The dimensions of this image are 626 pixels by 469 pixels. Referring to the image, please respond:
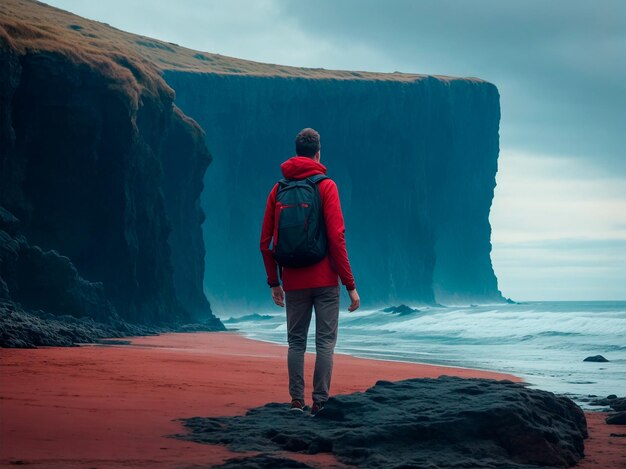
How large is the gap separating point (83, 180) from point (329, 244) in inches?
891

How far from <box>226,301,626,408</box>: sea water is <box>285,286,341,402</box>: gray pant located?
369cm

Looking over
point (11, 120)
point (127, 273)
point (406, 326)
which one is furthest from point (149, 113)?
point (406, 326)

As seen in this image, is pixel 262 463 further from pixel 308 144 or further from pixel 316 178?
→ pixel 308 144

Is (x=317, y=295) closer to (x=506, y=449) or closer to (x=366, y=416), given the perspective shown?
(x=366, y=416)

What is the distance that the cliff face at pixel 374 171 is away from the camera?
66812 millimetres

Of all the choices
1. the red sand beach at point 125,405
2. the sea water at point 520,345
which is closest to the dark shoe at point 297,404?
the red sand beach at point 125,405

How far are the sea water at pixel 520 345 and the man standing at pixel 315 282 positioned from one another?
146 inches

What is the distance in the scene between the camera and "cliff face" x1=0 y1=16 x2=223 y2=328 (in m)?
22.2

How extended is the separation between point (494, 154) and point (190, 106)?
99.7 ft

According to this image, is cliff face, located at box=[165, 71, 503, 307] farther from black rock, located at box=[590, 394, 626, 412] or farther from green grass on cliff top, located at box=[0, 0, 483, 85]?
black rock, located at box=[590, 394, 626, 412]

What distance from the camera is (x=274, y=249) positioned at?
5652 mm

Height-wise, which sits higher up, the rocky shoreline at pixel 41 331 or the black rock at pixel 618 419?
the rocky shoreline at pixel 41 331

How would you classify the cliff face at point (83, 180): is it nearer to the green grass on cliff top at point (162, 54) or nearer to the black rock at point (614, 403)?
the green grass on cliff top at point (162, 54)

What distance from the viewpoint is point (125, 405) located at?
5.76 m
